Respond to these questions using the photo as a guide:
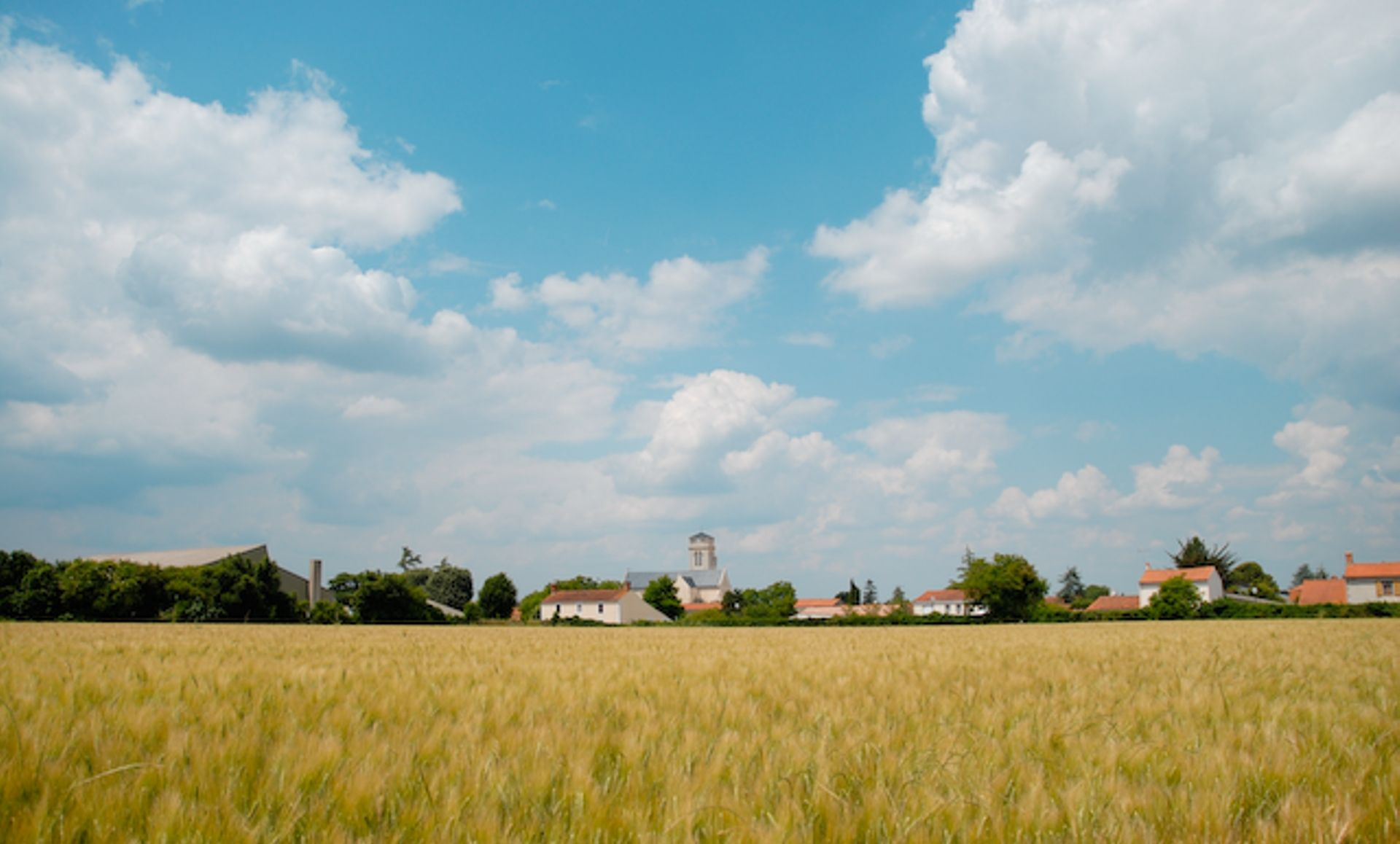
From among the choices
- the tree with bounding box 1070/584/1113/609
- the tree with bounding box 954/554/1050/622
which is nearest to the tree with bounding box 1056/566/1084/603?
the tree with bounding box 1070/584/1113/609

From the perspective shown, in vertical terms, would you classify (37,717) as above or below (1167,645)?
above

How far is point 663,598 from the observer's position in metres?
119

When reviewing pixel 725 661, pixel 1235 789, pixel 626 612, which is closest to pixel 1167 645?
pixel 725 661

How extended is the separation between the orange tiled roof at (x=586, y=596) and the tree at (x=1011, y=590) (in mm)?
50980

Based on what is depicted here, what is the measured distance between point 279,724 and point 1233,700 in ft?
25.0

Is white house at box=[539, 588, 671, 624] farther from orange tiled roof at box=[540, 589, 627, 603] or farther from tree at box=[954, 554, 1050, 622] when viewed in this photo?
tree at box=[954, 554, 1050, 622]

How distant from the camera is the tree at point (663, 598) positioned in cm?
11806

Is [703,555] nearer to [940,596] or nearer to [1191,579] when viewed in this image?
[940,596]

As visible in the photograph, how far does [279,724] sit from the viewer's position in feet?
16.6

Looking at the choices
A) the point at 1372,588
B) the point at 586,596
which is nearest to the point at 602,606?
the point at 586,596

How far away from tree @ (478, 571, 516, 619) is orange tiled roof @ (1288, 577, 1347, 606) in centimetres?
9717

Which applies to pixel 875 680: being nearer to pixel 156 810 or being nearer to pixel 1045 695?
pixel 1045 695

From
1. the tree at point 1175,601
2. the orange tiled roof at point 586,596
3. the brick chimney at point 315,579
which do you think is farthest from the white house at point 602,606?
the tree at point 1175,601

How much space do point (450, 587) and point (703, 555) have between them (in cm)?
8056
